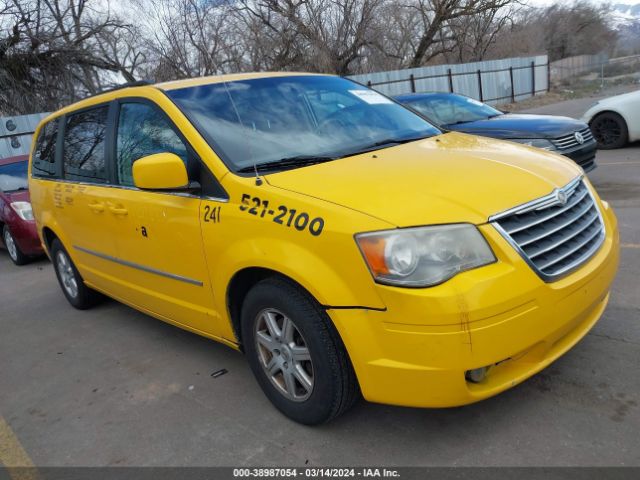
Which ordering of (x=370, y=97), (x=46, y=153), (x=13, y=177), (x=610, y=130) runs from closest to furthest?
(x=370, y=97)
(x=46, y=153)
(x=13, y=177)
(x=610, y=130)

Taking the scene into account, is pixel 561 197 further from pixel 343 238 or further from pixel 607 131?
pixel 607 131

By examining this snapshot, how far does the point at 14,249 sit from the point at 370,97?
20.7 ft

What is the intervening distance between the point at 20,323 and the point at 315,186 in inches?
158

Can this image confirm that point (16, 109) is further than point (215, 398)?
Yes

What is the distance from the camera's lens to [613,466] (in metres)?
2.20

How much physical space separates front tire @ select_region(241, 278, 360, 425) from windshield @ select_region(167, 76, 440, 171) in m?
0.77

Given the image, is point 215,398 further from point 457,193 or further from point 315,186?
point 457,193

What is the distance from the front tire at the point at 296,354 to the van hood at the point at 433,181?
1.71ft

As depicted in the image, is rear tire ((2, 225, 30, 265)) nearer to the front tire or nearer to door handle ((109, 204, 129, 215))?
door handle ((109, 204, 129, 215))

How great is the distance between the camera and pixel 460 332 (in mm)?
2115

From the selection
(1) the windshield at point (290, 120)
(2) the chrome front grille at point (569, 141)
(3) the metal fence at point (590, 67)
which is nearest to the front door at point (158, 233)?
(1) the windshield at point (290, 120)

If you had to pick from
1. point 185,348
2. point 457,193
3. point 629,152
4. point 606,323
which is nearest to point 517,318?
point 457,193

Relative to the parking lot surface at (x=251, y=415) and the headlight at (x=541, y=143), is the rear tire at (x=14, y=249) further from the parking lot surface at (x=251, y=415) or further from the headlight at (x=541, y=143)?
the headlight at (x=541, y=143)

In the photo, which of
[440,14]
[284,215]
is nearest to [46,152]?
[284,215]
